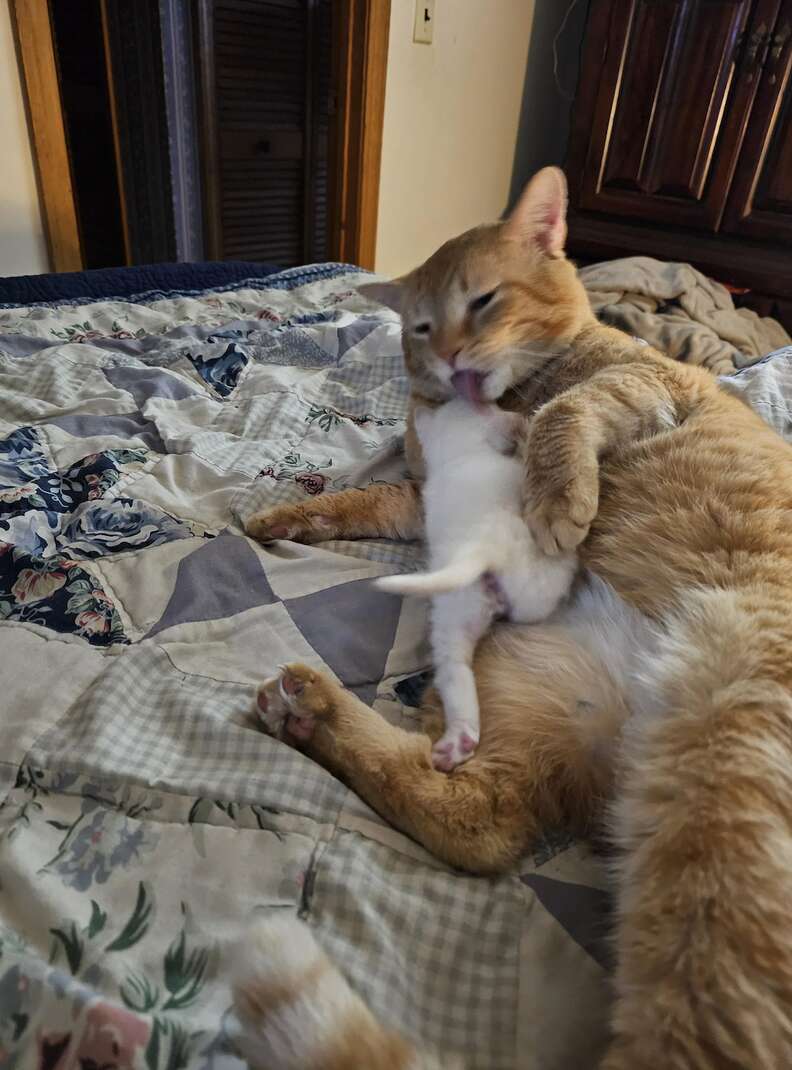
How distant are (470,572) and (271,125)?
3318 mm

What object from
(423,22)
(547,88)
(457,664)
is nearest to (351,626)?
(457,664)

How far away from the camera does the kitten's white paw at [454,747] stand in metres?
0.73

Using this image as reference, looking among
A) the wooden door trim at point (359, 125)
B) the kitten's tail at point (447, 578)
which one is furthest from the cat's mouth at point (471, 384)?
the wooden door trim at point (359, 125)

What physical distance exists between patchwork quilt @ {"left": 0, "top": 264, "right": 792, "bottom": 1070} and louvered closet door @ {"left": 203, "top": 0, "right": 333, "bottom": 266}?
2464 millimetres

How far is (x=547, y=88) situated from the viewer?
3.32 metres

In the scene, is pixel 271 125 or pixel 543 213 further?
pixel 271 125

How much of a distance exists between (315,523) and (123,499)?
0.99ft

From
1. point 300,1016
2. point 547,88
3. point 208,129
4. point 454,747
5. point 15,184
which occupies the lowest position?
point 454,747

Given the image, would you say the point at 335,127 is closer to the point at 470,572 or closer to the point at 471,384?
the point at 471,384

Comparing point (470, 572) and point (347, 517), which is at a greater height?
point (470, 572)

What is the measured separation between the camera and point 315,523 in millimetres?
1089

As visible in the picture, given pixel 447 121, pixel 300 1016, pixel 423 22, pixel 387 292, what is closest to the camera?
pixel 300 1016

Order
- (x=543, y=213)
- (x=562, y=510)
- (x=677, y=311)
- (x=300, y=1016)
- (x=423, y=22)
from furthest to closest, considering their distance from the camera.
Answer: (x=423, y=22), (x=677, y=311), (x=543, y=213), (x=562, y=510), (x=300, y=1016)

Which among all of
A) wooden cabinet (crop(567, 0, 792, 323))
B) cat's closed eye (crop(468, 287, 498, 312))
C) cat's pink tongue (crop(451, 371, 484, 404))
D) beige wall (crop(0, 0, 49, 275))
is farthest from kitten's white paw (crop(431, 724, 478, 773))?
beige wall (crop(0, 0, 49, 275))
